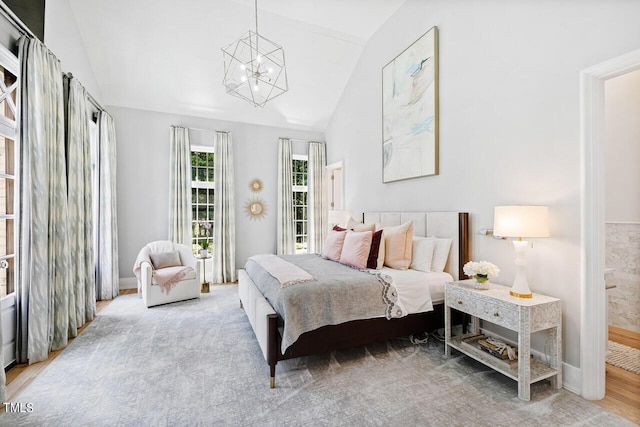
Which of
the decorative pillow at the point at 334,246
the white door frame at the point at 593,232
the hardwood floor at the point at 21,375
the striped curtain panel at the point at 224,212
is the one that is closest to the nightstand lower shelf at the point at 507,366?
the white door frame at the point at 593,232

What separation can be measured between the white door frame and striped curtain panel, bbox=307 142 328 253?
448cm

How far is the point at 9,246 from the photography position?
2455 millimetres

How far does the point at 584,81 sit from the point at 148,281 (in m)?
4.78

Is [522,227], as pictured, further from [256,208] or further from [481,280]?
[256,208]

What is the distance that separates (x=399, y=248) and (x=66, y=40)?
4.46 metres

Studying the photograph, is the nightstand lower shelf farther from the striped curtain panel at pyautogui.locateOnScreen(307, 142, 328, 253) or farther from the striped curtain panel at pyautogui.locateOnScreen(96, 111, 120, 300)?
the striped curtain panel at pyautogui.locateOnScreen(96, 111, 120, 300)

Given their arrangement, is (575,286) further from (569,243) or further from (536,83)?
(536,83)

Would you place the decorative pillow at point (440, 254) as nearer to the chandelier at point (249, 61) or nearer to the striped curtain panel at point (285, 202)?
the chandelier at point (249, 61)

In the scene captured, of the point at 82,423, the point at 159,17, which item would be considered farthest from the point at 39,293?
the point at 159,17

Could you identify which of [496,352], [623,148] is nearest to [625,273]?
[623,148]

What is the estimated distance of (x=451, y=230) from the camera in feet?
9.80

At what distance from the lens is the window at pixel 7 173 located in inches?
93.1

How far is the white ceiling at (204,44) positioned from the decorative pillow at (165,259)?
8.34 feet

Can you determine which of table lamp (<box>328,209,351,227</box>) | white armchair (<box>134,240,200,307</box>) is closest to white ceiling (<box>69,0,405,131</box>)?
table lamp (<box>328,209,351,227</box>)
